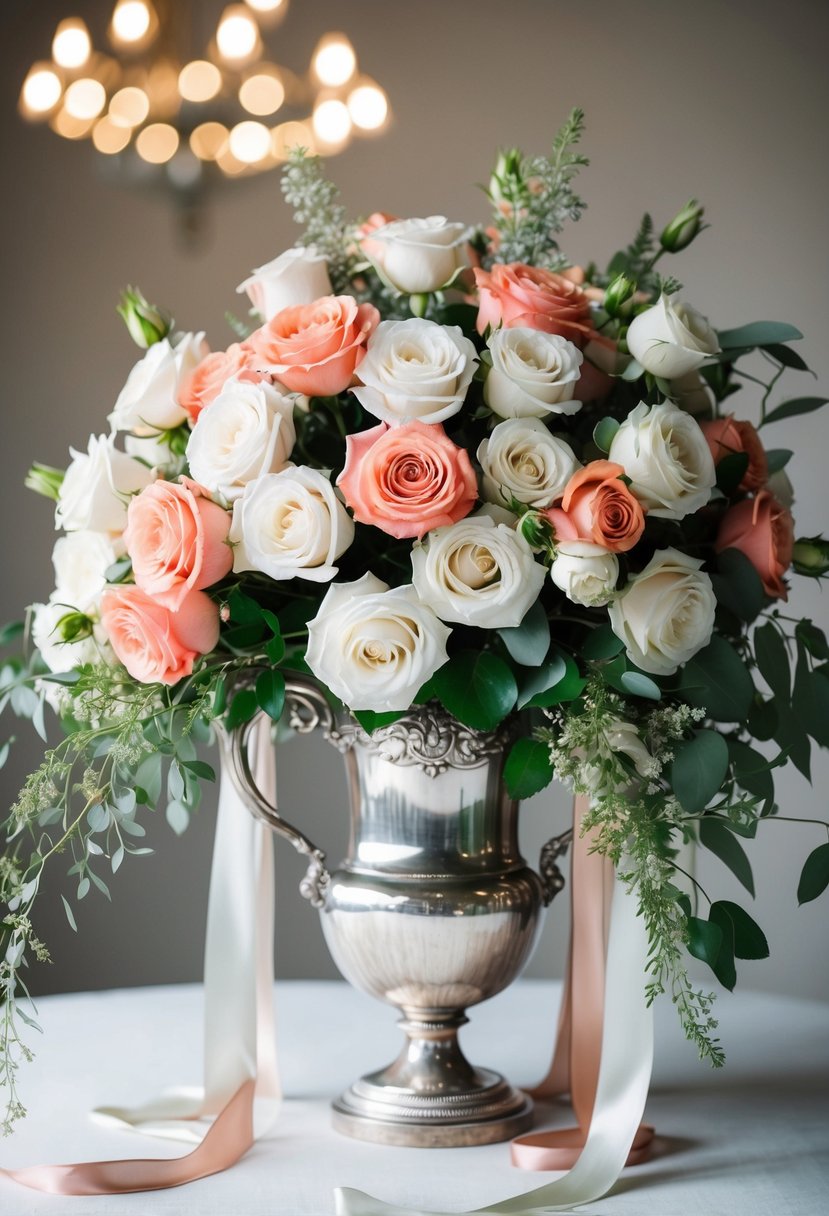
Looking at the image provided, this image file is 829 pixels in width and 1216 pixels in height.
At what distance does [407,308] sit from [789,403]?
323mm

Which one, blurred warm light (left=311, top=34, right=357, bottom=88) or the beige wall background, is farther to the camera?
blurred warm light (left=311, top=34, right=357, bottom=88)

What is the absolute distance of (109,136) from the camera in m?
2.21

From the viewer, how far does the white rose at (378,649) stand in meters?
0.83

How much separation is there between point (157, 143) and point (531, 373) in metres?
1.62

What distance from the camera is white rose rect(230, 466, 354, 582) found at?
0.84 meters

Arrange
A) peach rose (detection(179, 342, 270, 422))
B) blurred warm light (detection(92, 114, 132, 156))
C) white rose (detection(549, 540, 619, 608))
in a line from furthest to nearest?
blurred warm light (detection(92, 114, 132, 156))
peach rose (detection(179, 342, 270, 422))
white rose (detection(549, 540, 619, 608))

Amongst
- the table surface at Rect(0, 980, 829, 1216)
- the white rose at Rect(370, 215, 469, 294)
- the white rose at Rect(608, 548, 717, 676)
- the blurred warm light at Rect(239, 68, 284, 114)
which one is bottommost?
the table surface at Rect(0, 980, 829, 1216)

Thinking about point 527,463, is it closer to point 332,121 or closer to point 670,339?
point 670,339

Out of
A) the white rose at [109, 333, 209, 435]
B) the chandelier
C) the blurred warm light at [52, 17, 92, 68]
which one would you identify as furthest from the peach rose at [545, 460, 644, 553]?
the blurred warm light at [52, 17, 92, 68]

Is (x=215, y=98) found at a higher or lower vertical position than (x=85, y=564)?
higher

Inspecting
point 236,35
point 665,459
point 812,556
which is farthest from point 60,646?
point 236,35

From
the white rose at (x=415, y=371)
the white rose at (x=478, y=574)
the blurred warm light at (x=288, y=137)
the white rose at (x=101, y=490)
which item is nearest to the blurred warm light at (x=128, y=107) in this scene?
the blurred warm light at (x=288, y=137)

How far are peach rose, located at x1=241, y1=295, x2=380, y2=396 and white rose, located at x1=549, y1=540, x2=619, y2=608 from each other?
20 cm

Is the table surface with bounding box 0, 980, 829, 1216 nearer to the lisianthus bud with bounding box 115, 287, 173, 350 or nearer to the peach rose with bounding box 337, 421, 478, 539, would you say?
the peach rose with bounding box 337, 421, 478, 539
